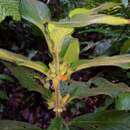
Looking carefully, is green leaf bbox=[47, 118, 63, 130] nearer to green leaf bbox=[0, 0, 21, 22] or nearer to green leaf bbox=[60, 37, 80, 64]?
green leaf bbox=[60, 37, 80, 64]

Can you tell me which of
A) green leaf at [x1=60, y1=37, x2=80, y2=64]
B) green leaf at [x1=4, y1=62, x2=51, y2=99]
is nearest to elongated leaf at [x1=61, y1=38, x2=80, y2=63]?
green leaf at [x1=60, y1=37, x2=80, y2=64]

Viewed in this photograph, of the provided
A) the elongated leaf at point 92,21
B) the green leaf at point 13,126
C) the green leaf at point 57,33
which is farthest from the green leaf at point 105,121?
the elongated leaf at point 92,21

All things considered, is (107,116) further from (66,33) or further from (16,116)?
(16,116)

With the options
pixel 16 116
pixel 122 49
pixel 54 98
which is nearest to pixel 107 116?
pixel 54 98

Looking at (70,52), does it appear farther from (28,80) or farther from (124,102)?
(124,102)

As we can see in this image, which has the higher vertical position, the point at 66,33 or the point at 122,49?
the point at 122,49

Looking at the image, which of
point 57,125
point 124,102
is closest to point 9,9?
point 57,125

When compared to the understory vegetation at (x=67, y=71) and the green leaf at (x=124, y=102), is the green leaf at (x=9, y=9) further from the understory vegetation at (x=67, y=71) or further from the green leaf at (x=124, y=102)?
the green leaf at (x=124, y=102)
